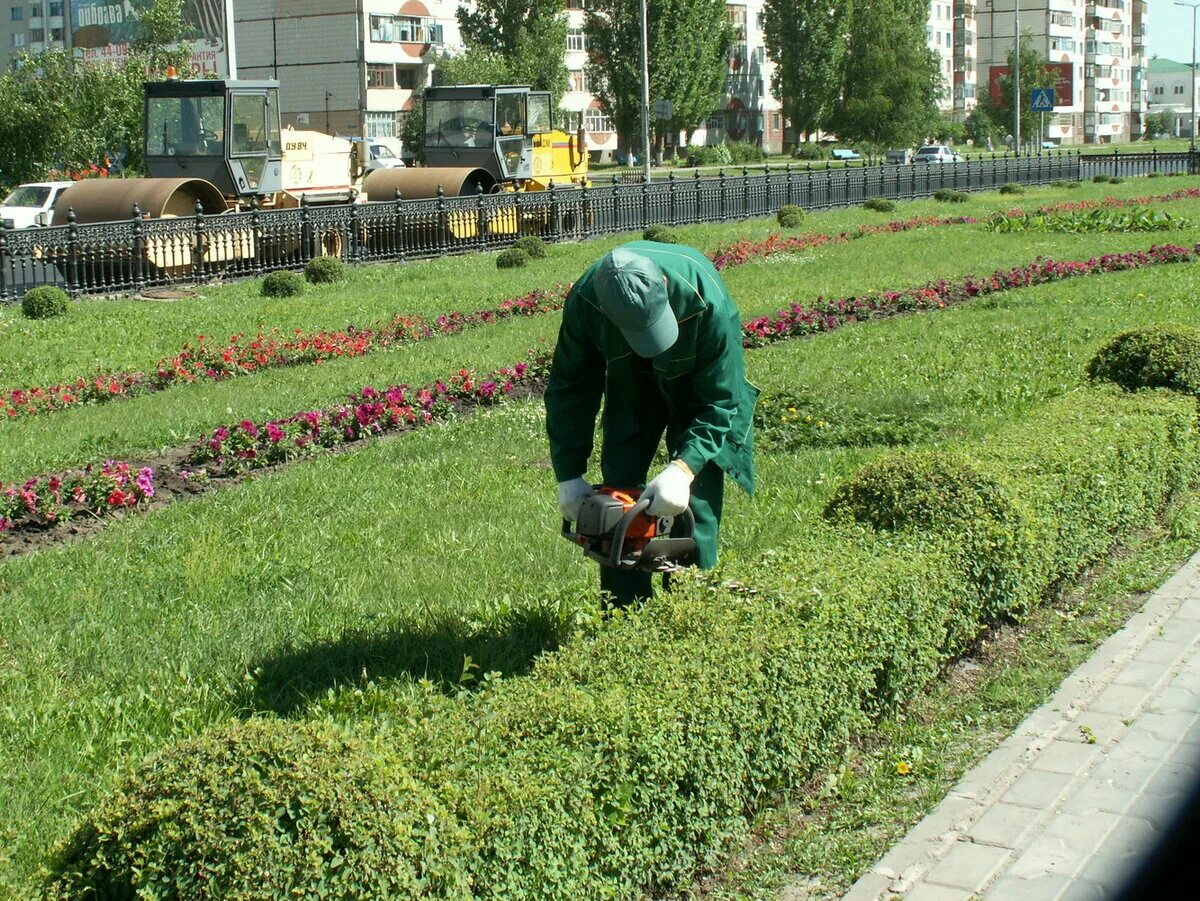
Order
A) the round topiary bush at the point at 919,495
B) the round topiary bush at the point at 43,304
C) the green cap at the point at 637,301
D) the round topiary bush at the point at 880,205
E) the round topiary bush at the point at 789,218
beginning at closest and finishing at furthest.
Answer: the green cap at the point at 637,301, the round topiary bush at the point at 919,495, the round topiary bush at the point at 43,304, the round topiary bush at the point at 789,218, the round topiary bush at the point at 880,205

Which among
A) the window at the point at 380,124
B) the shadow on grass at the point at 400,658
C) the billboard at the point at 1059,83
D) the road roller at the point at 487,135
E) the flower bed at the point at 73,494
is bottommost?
the shadow on grass at the point at 400,658

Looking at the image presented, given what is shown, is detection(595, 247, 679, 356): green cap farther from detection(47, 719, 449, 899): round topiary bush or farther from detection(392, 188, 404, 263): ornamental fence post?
detection(392, 188, 404, 263): ornamental fence post

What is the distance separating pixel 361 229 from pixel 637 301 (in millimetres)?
20714

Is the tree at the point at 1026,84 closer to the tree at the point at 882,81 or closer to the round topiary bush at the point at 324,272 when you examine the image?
the tree at the point at 882,81

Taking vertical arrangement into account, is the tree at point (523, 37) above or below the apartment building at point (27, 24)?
below

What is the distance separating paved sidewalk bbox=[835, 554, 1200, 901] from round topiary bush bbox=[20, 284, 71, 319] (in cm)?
1430

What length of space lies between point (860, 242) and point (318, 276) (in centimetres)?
995

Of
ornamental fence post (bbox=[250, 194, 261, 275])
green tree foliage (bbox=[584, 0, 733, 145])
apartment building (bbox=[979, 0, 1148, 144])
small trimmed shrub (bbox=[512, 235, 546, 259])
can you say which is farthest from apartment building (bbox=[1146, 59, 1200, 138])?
ornamental fence post (bbox=[250, 194, 261, 275])

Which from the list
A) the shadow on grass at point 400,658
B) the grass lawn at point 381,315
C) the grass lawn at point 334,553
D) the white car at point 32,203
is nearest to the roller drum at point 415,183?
the grass lawn at point 381,315

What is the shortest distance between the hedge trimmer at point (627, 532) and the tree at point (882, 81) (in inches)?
2948

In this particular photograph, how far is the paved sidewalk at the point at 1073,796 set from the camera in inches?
160

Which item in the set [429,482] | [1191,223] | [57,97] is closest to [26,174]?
[57,97]

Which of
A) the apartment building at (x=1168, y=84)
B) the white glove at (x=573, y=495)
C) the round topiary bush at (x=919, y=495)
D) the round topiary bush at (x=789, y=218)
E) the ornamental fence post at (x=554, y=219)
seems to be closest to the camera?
the white glove at (x=573, y=495)

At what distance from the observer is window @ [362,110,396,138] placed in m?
66.6
